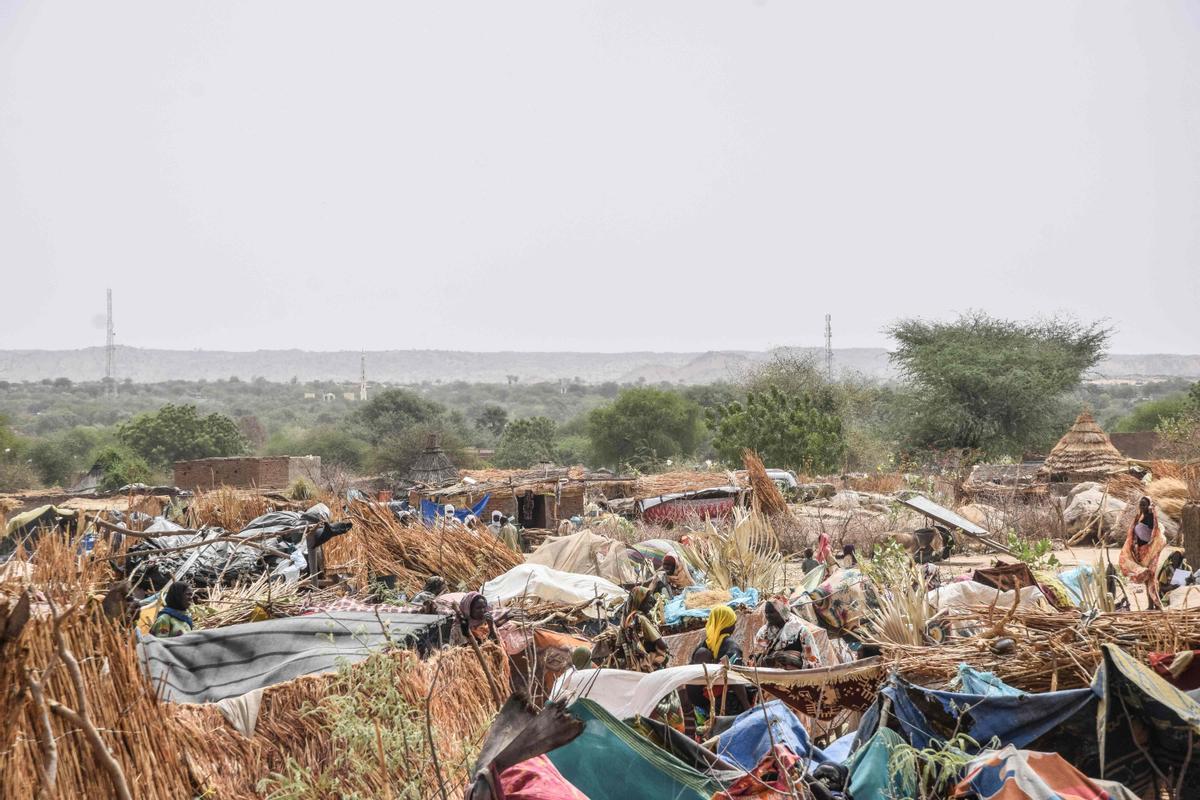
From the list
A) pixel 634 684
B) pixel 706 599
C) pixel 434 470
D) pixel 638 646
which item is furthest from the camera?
pixel 434 470

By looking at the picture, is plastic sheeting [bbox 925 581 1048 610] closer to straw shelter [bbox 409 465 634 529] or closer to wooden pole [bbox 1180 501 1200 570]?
wooden pole [bbox 1180 501 1200 570]

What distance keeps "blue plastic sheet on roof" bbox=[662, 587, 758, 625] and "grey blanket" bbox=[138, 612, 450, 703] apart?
2784 millimetres

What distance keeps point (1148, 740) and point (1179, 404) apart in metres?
53.7

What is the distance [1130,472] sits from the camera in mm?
25375

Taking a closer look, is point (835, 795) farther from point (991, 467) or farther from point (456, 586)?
point (991, 467)

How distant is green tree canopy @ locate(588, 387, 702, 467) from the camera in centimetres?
5347

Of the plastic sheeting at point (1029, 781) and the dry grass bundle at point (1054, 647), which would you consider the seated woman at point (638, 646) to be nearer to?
the dry grass bundle at point (1054, 647)

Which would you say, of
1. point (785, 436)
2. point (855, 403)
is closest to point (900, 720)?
point (785, 436)

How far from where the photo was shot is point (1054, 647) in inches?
197

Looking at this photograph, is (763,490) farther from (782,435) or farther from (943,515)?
(782,435)

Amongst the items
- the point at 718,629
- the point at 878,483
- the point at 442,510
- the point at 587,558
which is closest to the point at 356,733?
the point at 718,629

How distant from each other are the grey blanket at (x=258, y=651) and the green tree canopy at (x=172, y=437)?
4689cm

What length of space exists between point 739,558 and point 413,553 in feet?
12.2

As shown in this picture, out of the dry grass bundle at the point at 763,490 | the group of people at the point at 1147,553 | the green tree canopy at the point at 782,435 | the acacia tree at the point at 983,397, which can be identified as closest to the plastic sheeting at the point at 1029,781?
the group of people at the point at 1147,553
